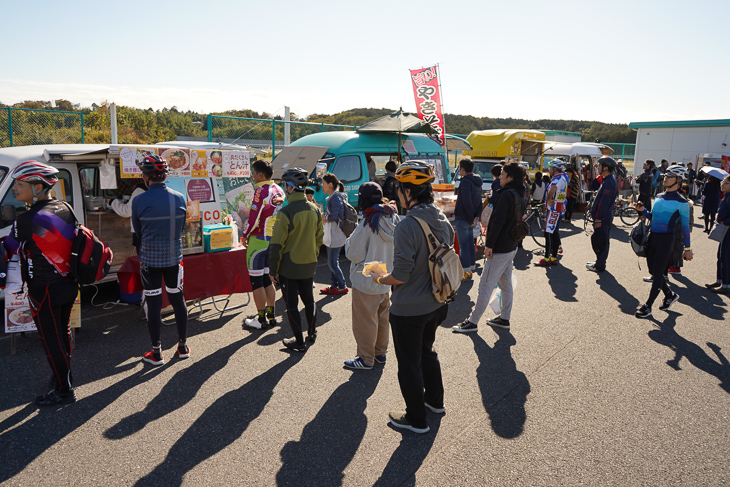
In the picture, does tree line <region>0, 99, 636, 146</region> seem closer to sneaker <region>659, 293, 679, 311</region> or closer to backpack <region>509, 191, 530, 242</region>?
backpack <region>509, 191, 530, 242</region>

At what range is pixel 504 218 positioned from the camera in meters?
5.43

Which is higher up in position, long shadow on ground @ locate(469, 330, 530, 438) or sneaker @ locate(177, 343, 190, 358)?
sneaker @ locate(177, 343, 190, 358)

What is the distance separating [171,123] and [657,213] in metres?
25.8

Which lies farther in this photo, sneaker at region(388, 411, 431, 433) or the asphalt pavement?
sneaker at region(388, 411, 431, 433)

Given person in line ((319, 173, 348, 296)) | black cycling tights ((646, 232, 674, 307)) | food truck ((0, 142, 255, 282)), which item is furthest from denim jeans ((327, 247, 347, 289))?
black cycling tights ((646, 232, 674, 307))

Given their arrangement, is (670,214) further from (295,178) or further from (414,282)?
(295,178)

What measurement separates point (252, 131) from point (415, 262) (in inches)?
525

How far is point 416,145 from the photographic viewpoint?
1187 cm

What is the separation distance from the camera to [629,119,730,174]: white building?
2789 cm

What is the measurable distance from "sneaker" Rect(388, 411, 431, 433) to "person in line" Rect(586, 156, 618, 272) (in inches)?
245

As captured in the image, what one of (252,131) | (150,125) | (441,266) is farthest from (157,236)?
(150,125)

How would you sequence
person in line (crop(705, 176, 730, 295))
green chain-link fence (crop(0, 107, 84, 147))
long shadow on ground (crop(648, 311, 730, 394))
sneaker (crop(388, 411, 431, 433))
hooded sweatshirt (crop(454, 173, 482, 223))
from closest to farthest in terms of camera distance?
sneaker (crop(388, 411, 431, 433))
long shadow on ground (crop(648, 311, 730, 394))
hooded sweatshirt (crop(454, 173, 482, 223))
person in line (crop(705, 176, 730, 295))
green chain-link fence (crop(0, 107, 84, 147))

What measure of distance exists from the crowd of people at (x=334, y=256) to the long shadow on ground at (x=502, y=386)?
455 mm

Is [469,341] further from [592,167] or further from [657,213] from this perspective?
[592,167]
